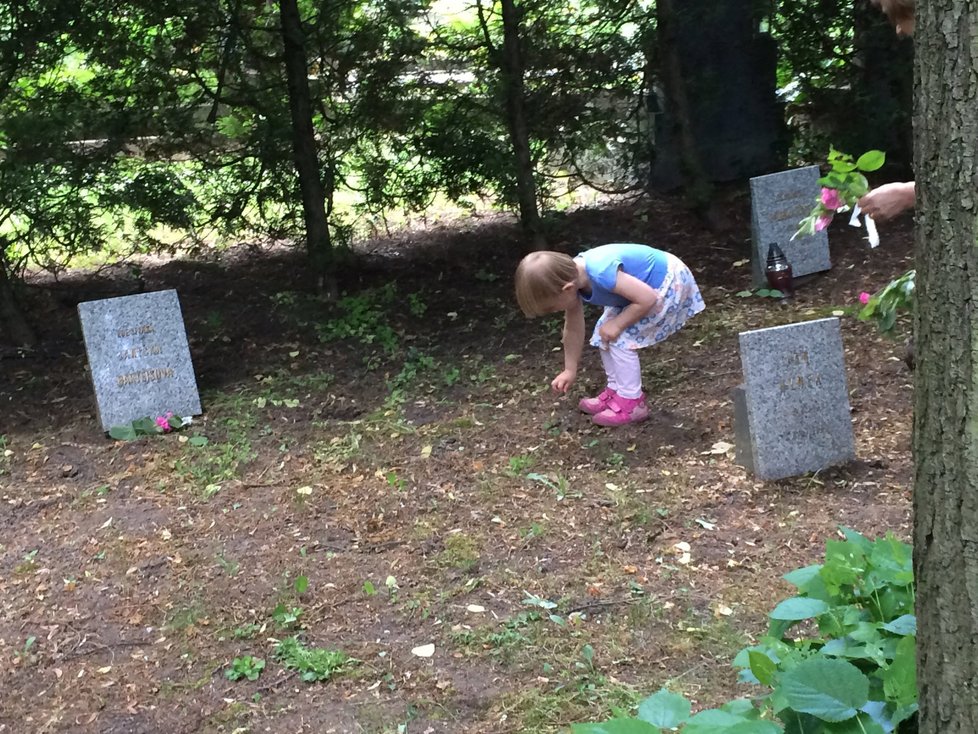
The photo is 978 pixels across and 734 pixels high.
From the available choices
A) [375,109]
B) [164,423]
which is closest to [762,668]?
[164,423]

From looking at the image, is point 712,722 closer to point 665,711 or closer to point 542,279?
point 665,711

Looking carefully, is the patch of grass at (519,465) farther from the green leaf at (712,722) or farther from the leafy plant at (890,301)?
the green leaf at (712,722)

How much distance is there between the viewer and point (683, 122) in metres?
6.67

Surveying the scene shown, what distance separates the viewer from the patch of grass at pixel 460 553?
3.29 meters

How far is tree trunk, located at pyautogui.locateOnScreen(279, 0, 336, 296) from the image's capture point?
5.77m

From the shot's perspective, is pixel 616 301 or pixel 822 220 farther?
pixel 616 301

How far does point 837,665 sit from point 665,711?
30 centimetres

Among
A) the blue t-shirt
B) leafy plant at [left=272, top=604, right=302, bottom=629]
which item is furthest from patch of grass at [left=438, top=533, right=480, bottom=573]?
the blue t-shirt

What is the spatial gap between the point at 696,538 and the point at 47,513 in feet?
9.12

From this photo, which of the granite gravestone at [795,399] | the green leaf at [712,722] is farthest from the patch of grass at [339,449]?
the green leaf at [712,722]

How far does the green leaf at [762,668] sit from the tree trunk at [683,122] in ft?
18.2

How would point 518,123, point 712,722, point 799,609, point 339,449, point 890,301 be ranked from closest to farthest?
point 712,722 → point 799,609 → point 890,301 → point 339,449 → point 518,123

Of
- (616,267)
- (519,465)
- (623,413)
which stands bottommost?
(519,465)

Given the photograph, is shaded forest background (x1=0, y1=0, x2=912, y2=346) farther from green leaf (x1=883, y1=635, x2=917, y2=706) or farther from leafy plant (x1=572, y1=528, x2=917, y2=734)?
green leaf (x1=883, y1=635, x2=917, y2=706)
